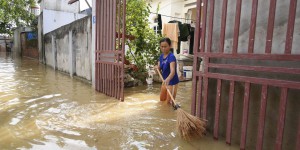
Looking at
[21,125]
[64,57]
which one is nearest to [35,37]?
[64,57]

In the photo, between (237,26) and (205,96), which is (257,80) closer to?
(237,26)

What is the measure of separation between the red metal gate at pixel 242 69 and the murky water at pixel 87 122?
48 centimetres

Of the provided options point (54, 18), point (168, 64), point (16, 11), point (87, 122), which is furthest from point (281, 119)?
point (16, 11)

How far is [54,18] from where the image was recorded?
672 inches

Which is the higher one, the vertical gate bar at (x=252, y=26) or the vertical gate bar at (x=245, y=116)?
the vertical gate bar at (x=252, y=26)

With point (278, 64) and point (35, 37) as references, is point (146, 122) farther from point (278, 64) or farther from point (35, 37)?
point (35, 37)

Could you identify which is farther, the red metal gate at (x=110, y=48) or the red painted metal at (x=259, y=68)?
the red metal gate at (x=110, y=48)

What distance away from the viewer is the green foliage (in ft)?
25.8

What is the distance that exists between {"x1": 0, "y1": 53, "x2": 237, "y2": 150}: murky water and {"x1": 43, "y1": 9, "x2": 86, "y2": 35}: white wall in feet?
39.0

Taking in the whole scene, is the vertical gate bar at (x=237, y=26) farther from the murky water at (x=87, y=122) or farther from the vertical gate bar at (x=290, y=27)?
the murky water at (x=87, y=122)

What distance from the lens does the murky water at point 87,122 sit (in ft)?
9.87

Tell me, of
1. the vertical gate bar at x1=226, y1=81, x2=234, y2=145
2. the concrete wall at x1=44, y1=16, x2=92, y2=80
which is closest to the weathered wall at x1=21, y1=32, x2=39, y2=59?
the concrete wall at x1=44, y1=16, x2=92, y2=80

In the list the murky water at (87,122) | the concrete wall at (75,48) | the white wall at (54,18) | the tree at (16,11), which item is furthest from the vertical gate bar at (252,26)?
the tree at (16,11)

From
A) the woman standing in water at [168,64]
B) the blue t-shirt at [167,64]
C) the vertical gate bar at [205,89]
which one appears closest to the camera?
the vertical gate bar at [205,89]
